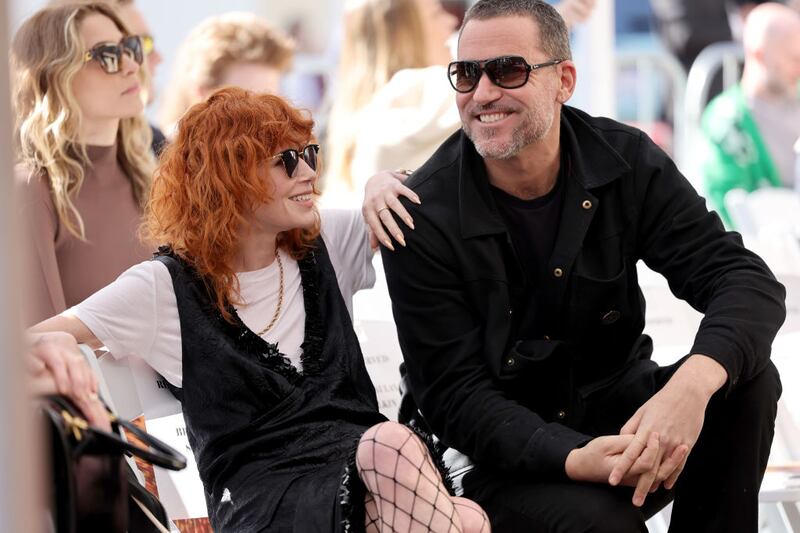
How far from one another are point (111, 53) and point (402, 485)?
2.38 meters

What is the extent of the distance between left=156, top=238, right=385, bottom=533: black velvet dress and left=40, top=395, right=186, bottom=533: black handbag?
1.68 ft

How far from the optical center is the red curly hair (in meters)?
3.25

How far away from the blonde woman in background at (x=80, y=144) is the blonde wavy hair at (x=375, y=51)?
1358 millimetres

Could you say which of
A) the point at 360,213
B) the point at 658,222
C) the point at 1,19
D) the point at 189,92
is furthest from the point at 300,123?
the point at 189,92

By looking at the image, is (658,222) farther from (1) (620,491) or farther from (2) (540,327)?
(1) (620,491)

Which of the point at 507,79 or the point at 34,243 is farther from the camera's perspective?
the point at 34,243

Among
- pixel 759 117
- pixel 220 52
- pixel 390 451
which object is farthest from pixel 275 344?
pixel 759 117

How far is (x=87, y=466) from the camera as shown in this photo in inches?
95.3

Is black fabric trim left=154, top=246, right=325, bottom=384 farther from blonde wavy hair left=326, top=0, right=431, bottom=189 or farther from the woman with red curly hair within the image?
blonde wavy hair left=326, top=0, right=431, bottom=189

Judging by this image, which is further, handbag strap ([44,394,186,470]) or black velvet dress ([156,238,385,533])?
black velvet dress ([156,238,385,533])

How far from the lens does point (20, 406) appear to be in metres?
1.43

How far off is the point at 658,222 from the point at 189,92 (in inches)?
148

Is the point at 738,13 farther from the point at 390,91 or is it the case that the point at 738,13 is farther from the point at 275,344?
the point at 275,344

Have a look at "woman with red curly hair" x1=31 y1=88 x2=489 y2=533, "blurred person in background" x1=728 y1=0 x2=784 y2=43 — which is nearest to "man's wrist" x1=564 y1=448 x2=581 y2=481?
"woman with red curly hair" x1=31 y1=88 x2=489 y2=533
